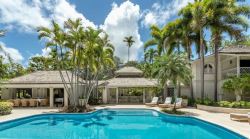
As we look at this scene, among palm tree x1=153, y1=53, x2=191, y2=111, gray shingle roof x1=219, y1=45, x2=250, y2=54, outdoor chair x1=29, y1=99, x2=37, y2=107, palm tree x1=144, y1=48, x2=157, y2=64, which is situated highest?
palm tree x1=144, y1=48, x2=157, y2=64

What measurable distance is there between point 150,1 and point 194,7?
455cm

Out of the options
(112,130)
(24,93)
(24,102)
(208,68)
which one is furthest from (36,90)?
(208,68)

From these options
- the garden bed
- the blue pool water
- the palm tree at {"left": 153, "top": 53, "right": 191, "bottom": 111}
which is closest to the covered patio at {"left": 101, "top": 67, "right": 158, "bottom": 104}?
the garden bed

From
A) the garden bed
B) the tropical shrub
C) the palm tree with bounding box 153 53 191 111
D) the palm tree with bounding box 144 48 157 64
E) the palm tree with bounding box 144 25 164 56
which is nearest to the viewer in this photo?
the garden bed

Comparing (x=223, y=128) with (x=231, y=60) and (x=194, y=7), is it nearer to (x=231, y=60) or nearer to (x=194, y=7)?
(x=194, y=7)

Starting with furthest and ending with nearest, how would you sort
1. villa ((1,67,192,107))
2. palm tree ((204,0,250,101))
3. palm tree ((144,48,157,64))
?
palm tree ((144,48,157,64)) → villa ((1,67,192,107)) → palm tree ((204,0,250,101))

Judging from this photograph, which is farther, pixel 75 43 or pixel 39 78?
pixel 39 78

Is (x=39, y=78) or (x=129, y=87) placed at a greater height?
(x=39, y=78)

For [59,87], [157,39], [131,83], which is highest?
[157,39]

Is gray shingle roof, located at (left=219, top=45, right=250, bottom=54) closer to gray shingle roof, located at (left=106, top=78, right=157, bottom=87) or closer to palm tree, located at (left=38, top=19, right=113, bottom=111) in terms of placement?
gray shingle roof, located at (left=106, top=78, right=157, bottom=87)

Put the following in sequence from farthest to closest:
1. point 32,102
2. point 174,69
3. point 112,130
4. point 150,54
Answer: point 150,54
point 32,102
point 174,69
point 112,130

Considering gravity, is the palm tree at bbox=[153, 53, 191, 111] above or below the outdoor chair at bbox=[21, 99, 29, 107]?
above

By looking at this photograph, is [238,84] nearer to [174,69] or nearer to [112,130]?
[174,69]

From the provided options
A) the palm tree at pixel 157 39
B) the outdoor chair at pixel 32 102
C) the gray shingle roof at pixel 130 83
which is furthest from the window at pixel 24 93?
the palm tree at pixel 157 39
